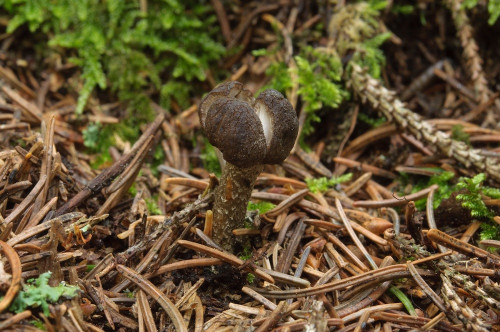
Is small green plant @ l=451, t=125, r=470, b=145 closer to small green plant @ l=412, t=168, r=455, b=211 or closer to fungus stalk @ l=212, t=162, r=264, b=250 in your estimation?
small green plant @ l=412, t=168, r=455, b=211

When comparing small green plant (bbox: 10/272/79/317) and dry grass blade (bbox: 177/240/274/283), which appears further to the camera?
dry grass blade (bbox: 177/240/274/283)

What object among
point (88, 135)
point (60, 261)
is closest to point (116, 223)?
point (60, 261)

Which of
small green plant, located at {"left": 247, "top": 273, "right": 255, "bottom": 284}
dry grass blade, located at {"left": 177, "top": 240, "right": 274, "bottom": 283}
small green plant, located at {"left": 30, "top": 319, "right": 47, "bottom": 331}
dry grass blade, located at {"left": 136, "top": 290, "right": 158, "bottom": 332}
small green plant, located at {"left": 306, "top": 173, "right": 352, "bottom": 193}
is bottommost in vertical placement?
dry grass blade, located at {"left": 136, "top": 290, "right": 158, "bottom": 332}

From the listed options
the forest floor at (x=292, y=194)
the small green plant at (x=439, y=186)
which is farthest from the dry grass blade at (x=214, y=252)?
the small green plant at (x=439, y=186)

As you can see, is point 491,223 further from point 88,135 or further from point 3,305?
point 88,135

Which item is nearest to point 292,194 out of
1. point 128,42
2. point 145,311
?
point 145,311

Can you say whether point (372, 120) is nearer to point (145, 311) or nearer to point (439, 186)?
point (439, 186)

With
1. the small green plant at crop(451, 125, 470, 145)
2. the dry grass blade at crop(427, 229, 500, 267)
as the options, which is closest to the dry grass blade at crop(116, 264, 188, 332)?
the dry grass blade at crop(427, 229, 500, 267)
